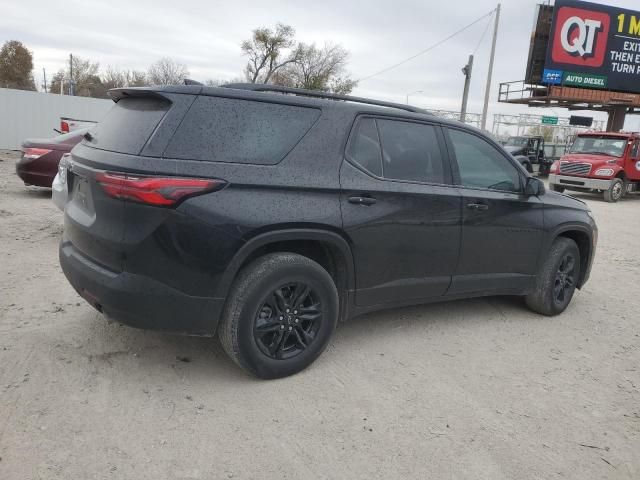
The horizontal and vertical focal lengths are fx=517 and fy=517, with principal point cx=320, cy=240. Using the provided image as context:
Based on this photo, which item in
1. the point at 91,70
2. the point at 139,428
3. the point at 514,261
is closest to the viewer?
the point at 139,428

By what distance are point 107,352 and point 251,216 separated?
1496 mm

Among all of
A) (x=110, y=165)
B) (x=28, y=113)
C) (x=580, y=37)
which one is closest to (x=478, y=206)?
(x=110, y=165)

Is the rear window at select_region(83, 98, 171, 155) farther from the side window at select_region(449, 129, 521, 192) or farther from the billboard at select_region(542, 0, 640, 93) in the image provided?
the billboard at select_region(542, 0, 640, 93)

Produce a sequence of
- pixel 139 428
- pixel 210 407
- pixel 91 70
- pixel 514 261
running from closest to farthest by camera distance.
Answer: pixel 139 428
pixel 210 407
pixel 514 261
pixel 91 70

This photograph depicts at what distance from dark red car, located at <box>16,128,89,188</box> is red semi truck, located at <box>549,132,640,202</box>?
49.4 feet

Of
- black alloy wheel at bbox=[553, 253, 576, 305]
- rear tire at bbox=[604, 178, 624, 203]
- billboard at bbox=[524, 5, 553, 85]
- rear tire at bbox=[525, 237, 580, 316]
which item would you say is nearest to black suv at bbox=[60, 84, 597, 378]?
rear tire at bbox=[525, 237, 580, 316]

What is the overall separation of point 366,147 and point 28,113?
22746 mm

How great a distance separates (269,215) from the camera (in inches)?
120

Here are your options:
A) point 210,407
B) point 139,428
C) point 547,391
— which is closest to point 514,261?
point 547,391

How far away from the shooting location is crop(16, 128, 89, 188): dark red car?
27.5 feet

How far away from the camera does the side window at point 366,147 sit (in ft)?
11.7

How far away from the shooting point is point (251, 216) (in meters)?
3.00

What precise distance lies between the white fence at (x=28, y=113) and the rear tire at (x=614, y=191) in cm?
1885

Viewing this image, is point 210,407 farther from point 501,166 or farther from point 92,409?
point 501,166
